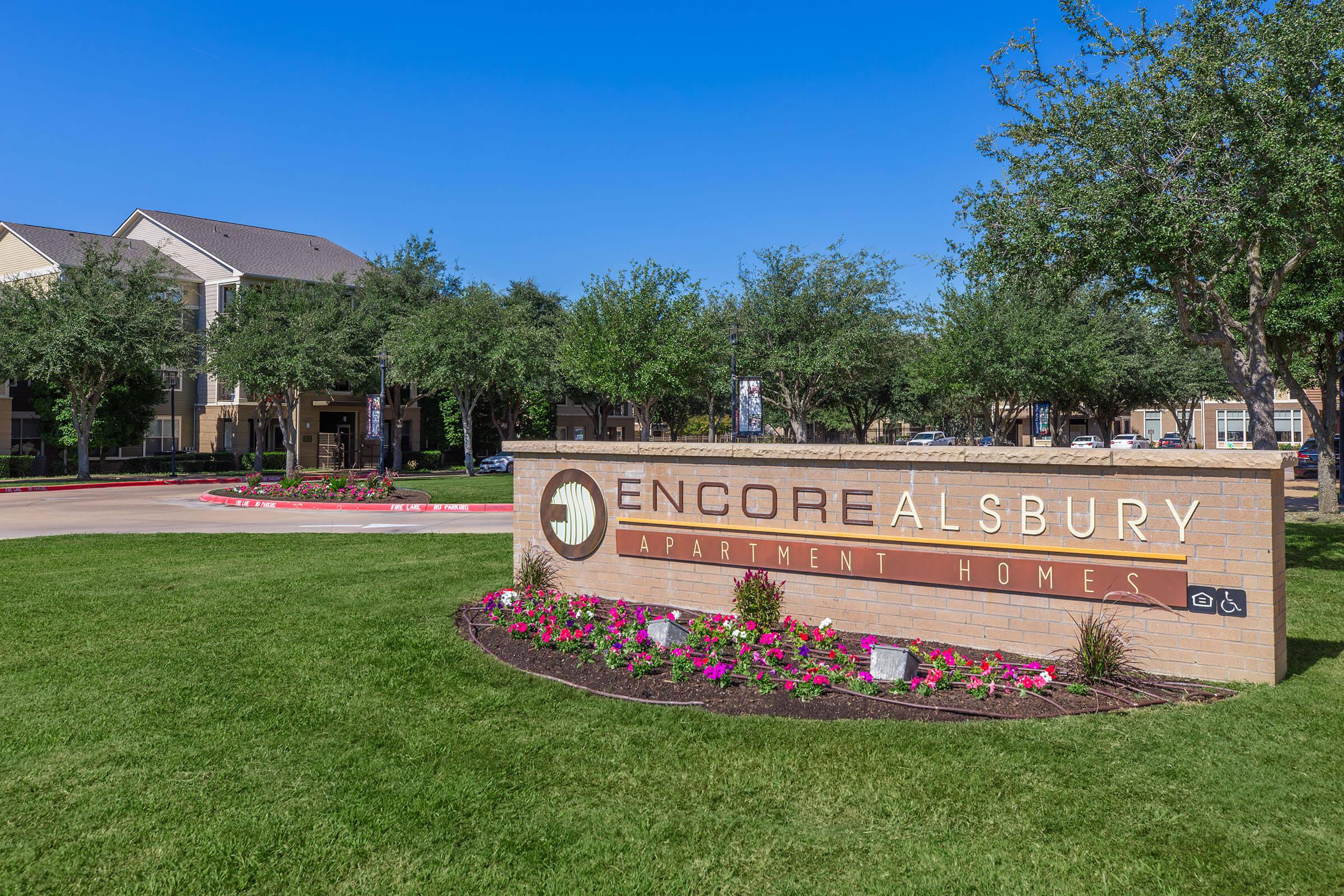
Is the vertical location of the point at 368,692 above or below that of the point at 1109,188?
below

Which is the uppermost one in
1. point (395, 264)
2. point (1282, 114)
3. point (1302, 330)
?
point (395, 264)

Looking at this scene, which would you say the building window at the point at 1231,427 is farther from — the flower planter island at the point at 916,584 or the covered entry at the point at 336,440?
the flower planter island at the point at 916,584

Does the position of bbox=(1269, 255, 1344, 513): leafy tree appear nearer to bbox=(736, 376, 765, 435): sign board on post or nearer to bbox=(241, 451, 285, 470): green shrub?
bbox=(736, 376, 765, 435): sign board on post

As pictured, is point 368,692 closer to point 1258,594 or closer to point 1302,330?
point 1258,594

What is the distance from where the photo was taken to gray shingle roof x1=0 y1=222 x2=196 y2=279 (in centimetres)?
4456

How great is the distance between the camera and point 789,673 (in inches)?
256

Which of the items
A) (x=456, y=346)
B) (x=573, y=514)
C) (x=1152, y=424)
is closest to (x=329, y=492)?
(x=456, y=346)

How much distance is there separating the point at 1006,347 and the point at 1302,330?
15071 millimetres

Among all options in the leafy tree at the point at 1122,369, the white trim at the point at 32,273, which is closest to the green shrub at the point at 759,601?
the leafy tree at the point at 1122,369

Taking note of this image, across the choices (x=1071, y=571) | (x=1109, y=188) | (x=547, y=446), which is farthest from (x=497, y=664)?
(x=1109, y=188)

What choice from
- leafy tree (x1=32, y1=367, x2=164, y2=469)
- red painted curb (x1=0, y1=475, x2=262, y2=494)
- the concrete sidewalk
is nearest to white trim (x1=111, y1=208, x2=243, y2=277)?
leafy tree (x1=32, y1=367, x2=164, y2=469)

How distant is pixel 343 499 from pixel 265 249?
34764 mm

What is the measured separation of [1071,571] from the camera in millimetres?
6934

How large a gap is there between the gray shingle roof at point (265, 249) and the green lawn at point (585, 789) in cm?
4781
